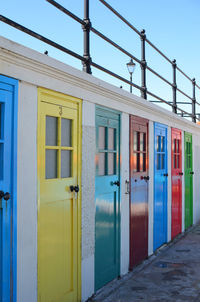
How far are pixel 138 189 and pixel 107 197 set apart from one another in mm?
1136

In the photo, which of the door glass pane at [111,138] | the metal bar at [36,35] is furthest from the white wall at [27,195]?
the door glass pane at [111,138]

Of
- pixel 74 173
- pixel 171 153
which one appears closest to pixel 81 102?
pixel 74 173

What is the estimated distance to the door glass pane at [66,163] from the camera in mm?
3680

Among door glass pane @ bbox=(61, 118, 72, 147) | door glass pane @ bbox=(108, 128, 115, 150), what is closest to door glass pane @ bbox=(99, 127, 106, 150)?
door glass pane @ bbox=(108, 128, 115, 150)

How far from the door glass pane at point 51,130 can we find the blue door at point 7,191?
1.90 ft

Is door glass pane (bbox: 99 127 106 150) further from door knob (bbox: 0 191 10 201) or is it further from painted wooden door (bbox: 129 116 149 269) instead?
door knob (bbox: 0 191 10 201)

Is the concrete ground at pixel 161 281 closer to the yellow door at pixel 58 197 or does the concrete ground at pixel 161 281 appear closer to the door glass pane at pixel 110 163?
the yellow door at pixel 58 197

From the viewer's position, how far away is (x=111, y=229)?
185 inches

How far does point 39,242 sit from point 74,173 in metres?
0.88

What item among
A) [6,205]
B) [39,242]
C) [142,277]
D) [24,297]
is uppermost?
[6,205]

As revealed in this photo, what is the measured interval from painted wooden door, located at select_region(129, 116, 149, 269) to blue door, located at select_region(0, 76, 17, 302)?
8.84 ft

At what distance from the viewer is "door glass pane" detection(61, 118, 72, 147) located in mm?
3674

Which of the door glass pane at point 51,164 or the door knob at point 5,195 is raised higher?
the door glass pane at point 51,164

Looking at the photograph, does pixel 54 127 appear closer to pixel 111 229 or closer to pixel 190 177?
pixel 111 229
